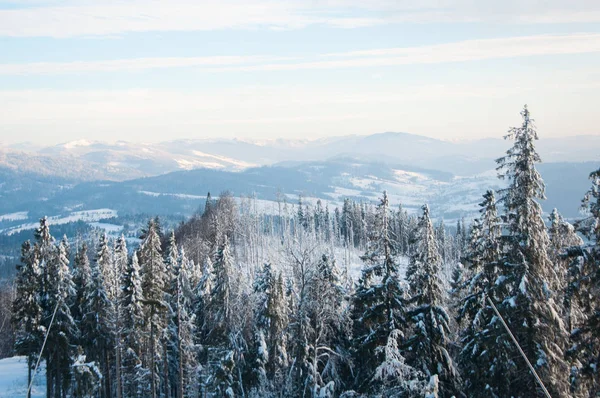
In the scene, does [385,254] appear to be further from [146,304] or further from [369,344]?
[146,304]

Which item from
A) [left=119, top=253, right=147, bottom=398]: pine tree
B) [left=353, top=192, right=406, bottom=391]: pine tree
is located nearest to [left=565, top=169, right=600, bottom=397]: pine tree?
[left=353, top=192, right=406, bottom=391]: pine tree

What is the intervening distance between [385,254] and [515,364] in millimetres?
7006

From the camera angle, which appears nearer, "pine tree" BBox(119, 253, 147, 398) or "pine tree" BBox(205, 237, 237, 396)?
"pine tree" BBox(119, 253, 147, 398)

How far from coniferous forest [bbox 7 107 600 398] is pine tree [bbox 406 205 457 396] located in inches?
2.6

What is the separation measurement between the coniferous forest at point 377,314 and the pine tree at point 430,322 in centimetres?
7

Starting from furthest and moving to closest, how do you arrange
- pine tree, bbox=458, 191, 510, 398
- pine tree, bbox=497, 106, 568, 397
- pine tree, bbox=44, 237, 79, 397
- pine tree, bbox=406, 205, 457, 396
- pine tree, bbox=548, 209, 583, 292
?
pine tree, bbox=44, 237, 79, 397 < pine tree, bbox=548, 209, 583, 292 < pine tree, bbox=406, 205, 457, 396 < pine tree, bbox=458, 191, 510, 398 < pine tree, bbox=497, 106, 568, 397

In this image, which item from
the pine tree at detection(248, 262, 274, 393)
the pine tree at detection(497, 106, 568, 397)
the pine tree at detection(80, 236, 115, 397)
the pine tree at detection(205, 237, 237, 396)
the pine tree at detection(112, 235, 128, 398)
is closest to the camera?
the pine tree at detection(497, 106, 568, 397)

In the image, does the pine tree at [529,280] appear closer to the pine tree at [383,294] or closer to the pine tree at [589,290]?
the pine tree at [589,290]

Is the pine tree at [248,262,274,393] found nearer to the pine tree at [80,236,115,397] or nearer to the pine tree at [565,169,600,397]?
the pine tree at [80,236,115,397]

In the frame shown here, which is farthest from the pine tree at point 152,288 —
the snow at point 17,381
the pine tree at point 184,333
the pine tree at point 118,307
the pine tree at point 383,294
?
A: the pine tree at point 383,294

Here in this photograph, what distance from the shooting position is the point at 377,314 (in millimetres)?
24500

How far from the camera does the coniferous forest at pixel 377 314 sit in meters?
19.6

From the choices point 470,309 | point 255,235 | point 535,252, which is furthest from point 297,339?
point 255,235

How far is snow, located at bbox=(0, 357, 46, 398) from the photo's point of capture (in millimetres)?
46812
